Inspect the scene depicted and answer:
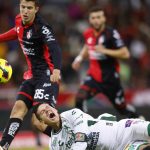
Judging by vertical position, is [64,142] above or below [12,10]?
above

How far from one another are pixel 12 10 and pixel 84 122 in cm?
958

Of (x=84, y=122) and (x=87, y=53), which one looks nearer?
(x=84, y=122)

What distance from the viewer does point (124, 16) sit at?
1808 cm

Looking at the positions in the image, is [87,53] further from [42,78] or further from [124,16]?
[124,16]

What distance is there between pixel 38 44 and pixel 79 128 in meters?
1.74

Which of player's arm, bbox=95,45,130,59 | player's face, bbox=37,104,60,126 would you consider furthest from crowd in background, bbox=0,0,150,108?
player's face, bbox=37,104,60,126

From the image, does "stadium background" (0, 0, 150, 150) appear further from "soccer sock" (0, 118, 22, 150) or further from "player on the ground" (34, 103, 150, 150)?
"player on the ground" (34, 103, 150, 150)

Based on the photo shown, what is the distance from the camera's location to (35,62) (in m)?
9.30

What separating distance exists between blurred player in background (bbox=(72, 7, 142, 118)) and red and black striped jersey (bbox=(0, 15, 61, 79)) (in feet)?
7.42

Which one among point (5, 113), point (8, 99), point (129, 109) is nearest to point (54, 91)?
point (129, 109)

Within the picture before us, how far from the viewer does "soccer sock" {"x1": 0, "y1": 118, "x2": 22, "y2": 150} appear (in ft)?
28.4

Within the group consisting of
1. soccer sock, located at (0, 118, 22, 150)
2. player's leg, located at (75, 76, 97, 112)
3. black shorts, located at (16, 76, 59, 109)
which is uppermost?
black shorts, located at (16, 76, 59, 109)

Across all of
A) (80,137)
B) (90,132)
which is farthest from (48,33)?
(80,137)

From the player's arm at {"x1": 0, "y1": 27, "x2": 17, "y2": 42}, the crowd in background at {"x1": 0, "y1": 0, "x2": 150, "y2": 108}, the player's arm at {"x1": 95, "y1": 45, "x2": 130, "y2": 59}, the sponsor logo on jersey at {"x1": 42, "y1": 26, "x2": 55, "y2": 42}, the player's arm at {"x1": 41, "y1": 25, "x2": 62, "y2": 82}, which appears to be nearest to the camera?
the player's arm at {"x1": 41, "y1": 25, "x2": 62, "y2": 82}
